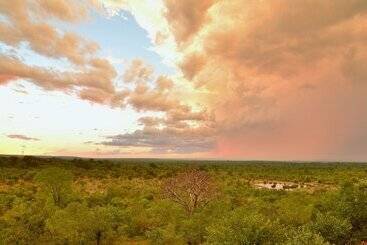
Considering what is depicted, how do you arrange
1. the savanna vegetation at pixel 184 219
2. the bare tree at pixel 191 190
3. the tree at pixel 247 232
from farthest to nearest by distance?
the bare tree at pixel 191 190, the savanna vegetation at pixel 184 219, the tree at pixel 247 232

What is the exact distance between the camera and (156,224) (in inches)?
2420

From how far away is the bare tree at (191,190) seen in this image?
212 feet

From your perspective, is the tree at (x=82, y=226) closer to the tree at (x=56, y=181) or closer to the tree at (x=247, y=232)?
the tree at (x=247, y=232)

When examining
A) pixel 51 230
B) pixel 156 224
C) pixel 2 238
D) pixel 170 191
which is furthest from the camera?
pixel 170 191

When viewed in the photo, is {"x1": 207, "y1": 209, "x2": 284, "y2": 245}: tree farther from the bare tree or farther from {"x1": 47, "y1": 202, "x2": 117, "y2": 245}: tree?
the bare tree

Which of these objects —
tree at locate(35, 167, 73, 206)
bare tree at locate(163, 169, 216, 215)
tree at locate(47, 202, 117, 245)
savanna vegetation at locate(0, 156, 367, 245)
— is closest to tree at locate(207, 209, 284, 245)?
savanna vegetation at locate(0, 156, 367, 245)

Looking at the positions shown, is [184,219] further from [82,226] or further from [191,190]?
[82,226]

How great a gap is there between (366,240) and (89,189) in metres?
73.4

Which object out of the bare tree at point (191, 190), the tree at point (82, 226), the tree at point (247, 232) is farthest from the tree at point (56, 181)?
the tree at point (247, 232)

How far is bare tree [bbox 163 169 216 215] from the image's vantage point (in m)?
64.6

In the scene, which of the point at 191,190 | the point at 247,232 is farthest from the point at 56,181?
the point at 247,232

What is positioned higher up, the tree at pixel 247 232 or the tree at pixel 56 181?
the tree at pixel 56 181

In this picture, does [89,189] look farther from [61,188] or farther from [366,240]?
[366,240]

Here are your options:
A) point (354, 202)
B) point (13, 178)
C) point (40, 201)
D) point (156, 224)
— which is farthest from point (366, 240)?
point (13, 178)
